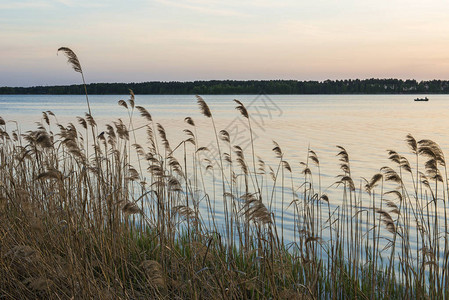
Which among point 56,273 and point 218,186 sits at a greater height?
point 56,273

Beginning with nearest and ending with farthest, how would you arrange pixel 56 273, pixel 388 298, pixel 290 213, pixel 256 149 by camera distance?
pixel 56 273
pixel 388 298
pixel 290 213
pixel 256 149

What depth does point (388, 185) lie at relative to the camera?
45.0 feet

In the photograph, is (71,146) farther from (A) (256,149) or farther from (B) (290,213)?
(A) (256,149)

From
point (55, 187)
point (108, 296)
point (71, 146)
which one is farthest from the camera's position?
point (55, 187)

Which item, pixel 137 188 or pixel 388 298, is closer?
pixel 388 298

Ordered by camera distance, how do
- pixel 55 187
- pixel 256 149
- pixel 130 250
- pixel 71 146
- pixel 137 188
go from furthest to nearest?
pixel 256 149
pixel 137 188
pixel 55 187
pixel 130 250
pixel 71 146

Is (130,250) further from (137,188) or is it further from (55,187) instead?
(137,188)

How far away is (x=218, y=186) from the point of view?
13984 millimetres

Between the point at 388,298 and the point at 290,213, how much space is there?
575 centimetres

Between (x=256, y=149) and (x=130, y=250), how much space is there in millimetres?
16455

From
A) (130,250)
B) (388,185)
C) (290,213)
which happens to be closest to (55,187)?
(130,250)

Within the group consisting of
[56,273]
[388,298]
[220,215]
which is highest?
[56,273]

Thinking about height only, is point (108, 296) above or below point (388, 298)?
above

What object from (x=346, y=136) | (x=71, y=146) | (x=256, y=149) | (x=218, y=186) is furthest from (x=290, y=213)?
(x=346, y=136)
